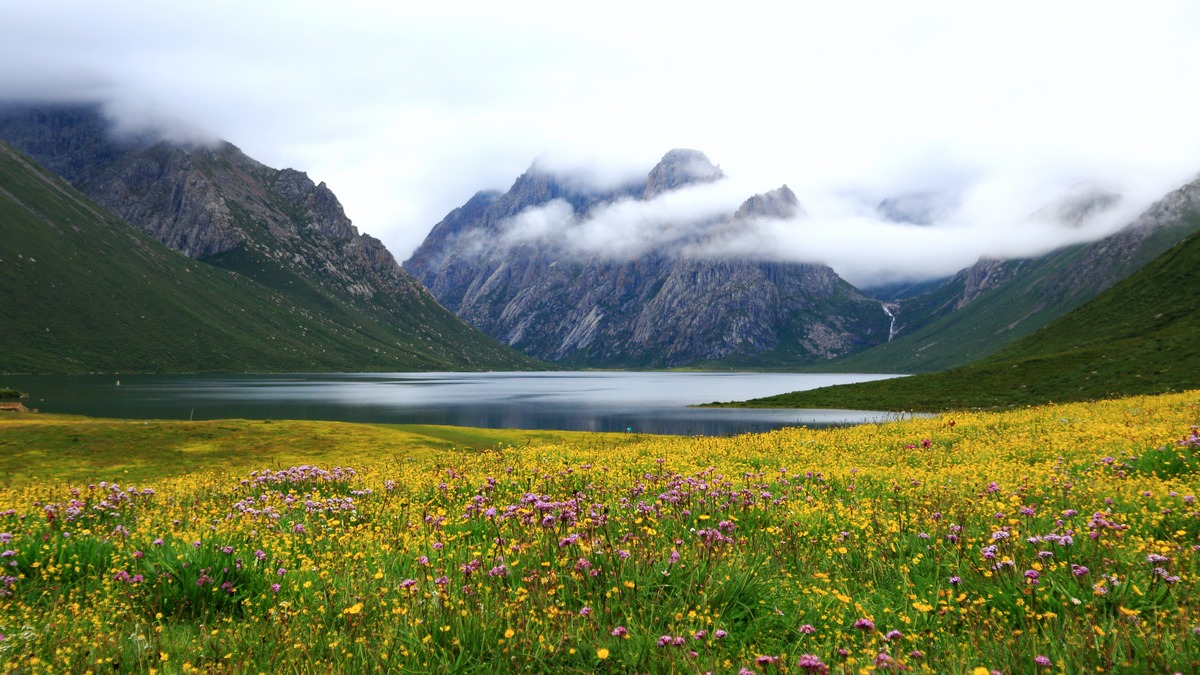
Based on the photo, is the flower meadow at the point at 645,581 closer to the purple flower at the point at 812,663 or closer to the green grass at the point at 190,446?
the purple flower at the point at 812,663

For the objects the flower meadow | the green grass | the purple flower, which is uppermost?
the purple flower

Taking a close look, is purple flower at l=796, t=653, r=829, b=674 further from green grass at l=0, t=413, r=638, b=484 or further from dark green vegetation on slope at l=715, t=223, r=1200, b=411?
dark green vegetation on slope at l=715, t=223, r=1200, b=411

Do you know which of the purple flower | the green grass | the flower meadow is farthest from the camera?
the green grass

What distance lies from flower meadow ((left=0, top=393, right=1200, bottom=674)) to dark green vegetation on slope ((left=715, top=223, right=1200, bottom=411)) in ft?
244

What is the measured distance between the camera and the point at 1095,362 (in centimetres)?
10112

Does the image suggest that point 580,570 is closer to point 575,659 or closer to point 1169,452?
point 575,659

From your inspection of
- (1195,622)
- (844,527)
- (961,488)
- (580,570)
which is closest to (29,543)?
(580,570)

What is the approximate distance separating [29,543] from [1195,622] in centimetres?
1319

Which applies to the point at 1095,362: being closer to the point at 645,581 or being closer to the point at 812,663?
the point at 645,581

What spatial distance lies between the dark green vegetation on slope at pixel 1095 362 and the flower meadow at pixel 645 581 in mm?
74362

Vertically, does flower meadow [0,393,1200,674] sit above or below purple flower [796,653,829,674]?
below

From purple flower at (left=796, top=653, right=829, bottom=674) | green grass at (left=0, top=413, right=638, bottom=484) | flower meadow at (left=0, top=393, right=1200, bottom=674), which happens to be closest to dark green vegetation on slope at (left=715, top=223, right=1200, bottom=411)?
flower meadow at (left=0, top=393, right=1200, bottom=674)

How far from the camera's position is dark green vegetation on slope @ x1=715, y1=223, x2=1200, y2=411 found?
89.9 metres

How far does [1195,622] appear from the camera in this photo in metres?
4.75
